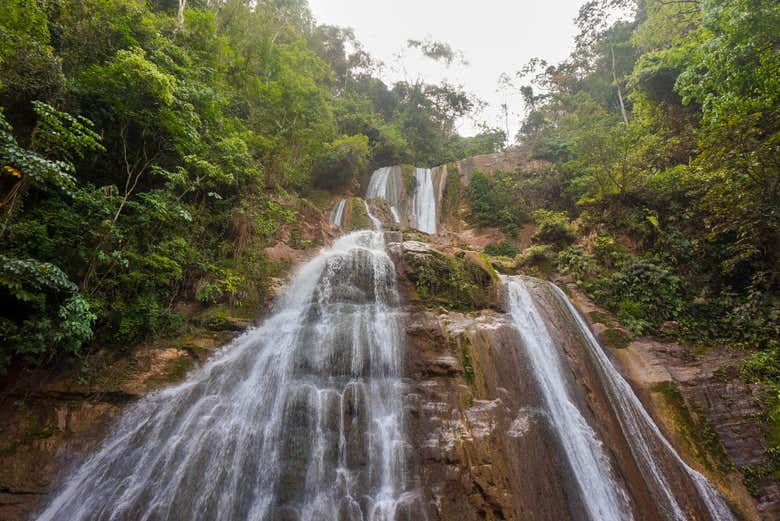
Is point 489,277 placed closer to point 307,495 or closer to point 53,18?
point 307,495

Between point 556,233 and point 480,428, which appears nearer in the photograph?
point 480,428

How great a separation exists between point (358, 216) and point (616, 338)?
458 inches

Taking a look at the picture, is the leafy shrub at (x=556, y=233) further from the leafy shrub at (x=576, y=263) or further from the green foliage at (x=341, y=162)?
the green foliage at (x=341, y=162)

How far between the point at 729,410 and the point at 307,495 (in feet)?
26.9

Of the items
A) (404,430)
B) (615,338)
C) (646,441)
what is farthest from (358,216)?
(646,441)

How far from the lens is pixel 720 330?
7.71m

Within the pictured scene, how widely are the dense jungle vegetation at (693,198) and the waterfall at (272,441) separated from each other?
23.0 ft

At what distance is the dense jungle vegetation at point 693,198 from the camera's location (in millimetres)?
6383

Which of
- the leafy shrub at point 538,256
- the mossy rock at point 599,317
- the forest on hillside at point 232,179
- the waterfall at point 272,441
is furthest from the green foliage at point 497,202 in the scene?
the waterfall at point 272,441

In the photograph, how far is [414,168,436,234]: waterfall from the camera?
18719 millimetres

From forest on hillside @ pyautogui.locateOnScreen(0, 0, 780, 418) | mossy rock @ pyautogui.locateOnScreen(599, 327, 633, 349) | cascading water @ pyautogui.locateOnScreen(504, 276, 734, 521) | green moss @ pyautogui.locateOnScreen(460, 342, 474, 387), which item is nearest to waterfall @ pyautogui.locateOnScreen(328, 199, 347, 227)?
forest on hillside @ pyautogui.locateOnScreen(0, 0, 780, 418)

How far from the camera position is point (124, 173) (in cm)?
771

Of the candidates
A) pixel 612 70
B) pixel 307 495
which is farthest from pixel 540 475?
pixel 612 70

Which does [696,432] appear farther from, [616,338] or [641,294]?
[641,294]
